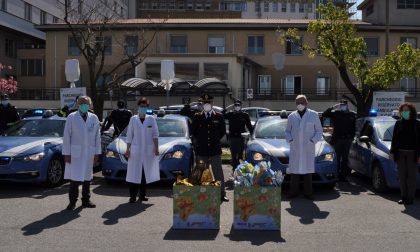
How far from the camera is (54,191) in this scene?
33.9 ft

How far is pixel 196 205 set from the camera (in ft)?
23.5

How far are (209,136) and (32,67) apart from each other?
139ft

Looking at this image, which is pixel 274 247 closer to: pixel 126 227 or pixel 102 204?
pixel 126 227

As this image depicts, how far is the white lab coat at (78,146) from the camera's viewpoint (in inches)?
342

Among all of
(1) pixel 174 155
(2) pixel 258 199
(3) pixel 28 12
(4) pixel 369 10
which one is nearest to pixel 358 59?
(1) pixel 174 155

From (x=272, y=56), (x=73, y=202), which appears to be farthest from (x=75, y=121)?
(x=272, y=56)

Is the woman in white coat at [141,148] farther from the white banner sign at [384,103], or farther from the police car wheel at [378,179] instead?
the white banner sign at [384,103]

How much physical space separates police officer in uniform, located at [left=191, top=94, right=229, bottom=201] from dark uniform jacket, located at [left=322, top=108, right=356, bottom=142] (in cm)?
332

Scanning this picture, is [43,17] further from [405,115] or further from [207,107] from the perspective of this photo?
[405,115]

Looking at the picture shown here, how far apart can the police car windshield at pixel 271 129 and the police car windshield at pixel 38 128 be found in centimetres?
427

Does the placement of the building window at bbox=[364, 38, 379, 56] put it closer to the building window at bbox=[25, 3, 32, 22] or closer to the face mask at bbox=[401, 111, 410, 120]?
the building window at bbox=[25, 3, 32, 22]

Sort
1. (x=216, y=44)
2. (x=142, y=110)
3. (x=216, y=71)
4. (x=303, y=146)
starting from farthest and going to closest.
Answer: (x=216, y=44) → (x=216, y=71) → (x=303, y=146) → (x=142, y=110)

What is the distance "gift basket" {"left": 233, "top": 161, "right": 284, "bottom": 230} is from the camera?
23.2 feet

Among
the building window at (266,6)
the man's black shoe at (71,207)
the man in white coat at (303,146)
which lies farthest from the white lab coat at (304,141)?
the building window at (266,6)
